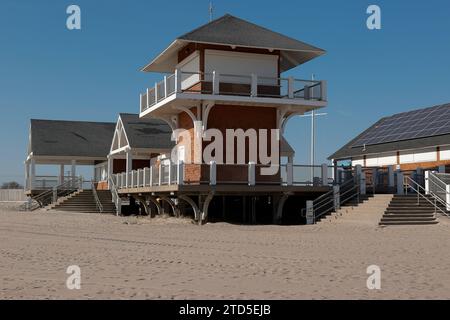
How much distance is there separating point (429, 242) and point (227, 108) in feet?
41.1

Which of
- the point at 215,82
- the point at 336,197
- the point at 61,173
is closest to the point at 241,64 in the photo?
the point at 215,82

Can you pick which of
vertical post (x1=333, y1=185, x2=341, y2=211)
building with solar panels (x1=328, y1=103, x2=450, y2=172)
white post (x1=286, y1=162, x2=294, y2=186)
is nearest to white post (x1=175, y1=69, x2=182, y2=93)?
white post (x1=286, y1=162, x2=294, y2=186)

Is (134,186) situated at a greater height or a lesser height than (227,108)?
lesser

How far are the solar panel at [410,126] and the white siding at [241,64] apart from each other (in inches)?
564

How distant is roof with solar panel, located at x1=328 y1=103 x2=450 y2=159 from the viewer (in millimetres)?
38844

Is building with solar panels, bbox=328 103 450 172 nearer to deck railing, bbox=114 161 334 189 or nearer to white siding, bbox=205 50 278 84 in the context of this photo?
deck railing, bbox=114 161 334 189

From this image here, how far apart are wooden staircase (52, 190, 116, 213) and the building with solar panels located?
18.2 meters

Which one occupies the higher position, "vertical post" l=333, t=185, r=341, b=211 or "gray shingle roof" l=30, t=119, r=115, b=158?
"gray shingle roof" l=30, t=119, r=115, b=158

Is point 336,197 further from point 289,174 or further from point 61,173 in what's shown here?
point 61,173

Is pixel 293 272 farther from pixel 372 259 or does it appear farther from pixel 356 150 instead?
pixel 356 150

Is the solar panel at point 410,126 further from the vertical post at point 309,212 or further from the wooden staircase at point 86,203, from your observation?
the wooden staircase at point 86,203

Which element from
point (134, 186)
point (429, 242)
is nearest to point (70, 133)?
point (134, 186)

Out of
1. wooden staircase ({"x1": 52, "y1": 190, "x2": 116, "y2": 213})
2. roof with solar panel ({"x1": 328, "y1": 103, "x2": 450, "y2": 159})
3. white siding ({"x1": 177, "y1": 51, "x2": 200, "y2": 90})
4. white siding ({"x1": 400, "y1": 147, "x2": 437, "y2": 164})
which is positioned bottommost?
wooden staircase ({"x1": 52, "y1": 190, "x2": 116, "y2": 213})

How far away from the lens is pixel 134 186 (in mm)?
33188
